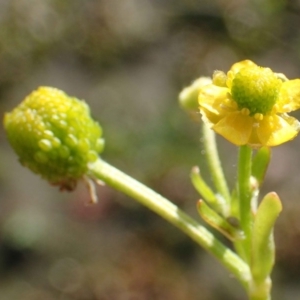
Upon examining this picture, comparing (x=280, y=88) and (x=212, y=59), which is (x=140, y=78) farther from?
(x=280, y=88)

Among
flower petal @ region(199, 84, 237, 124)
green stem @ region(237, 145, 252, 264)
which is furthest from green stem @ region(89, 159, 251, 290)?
flower petal @ region(199, 84, 237, 124)

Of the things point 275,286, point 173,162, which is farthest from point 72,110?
point 173,162

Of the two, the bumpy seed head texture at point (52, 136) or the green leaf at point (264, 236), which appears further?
the bumpy seed head texture at point (52, 136)

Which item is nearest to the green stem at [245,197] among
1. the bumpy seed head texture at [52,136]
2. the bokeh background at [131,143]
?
the bumpy seed head texture at [52,136]

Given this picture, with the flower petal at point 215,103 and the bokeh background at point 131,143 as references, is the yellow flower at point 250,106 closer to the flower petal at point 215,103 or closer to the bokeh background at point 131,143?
the flower petal at point 215,103

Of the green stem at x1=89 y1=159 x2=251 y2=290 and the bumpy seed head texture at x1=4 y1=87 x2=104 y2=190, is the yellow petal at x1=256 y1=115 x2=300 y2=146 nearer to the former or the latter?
the green stem at x1=89 y1=159 x2=251 y2=290

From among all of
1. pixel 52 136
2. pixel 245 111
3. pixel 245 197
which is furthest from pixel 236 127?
pixel 52 136
